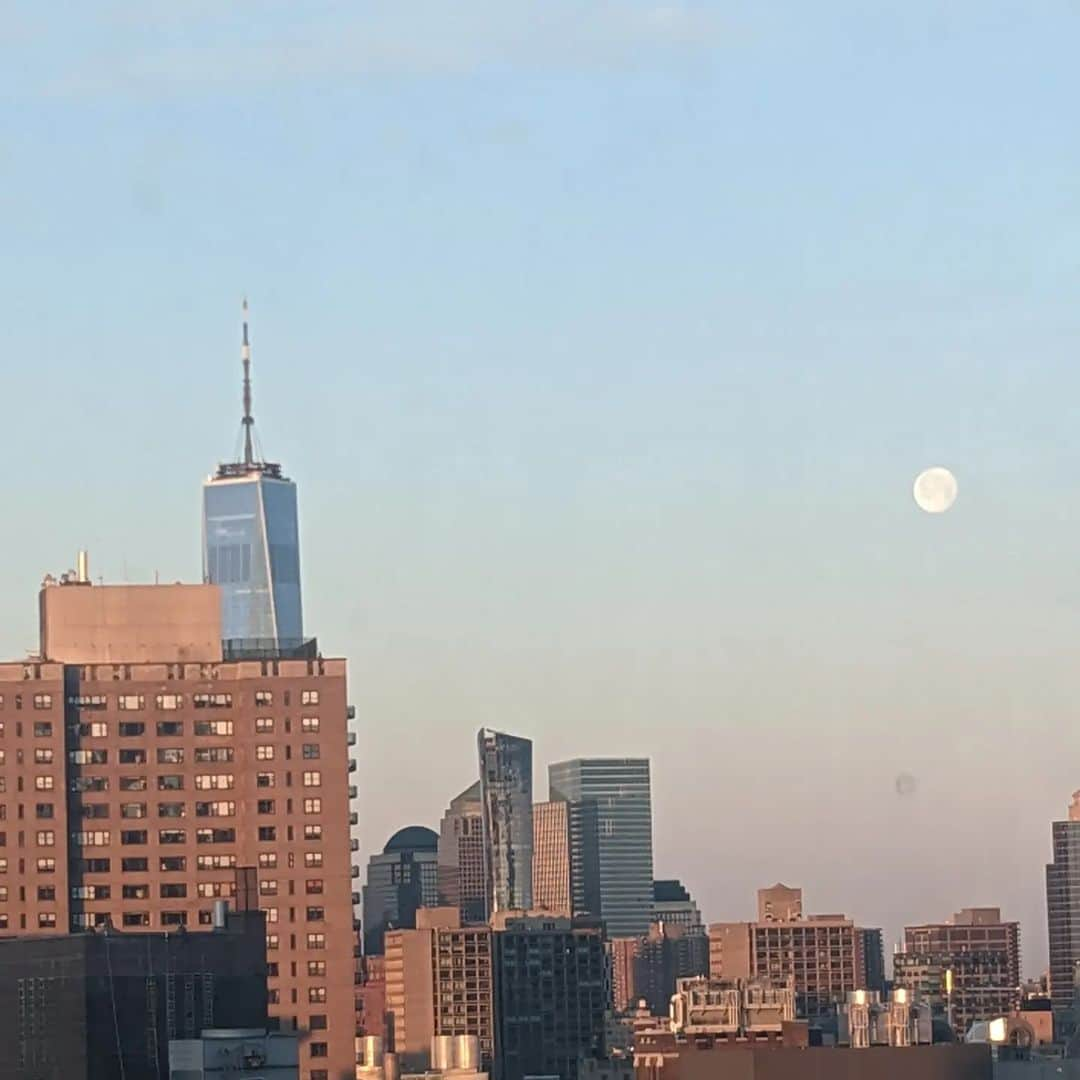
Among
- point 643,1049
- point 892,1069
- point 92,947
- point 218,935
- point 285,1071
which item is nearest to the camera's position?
point 892,1069

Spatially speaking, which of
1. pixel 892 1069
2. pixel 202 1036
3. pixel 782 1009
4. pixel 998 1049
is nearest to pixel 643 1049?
pixel 782 1009

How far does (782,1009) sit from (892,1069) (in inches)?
2116

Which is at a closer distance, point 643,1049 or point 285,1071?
point 285,1071

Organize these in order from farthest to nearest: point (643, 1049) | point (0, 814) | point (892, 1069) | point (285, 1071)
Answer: point (0, 814) < point (643, 1049) < point (285, 1071) < point (892, 1069)

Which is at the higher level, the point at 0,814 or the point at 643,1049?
the point at 0,814

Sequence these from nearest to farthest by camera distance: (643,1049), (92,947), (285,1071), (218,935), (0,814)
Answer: (285,1071)
(92,947)
(218,935)
(643,1049)
(0,814)

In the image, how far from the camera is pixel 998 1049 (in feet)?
549

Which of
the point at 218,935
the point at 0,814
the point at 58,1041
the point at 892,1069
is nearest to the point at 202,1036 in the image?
the point at 58,1041

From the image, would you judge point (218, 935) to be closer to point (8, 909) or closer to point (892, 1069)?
point (8, 909)

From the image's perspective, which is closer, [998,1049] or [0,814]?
[998,1049]

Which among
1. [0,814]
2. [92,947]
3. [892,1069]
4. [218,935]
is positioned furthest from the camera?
[0,814]

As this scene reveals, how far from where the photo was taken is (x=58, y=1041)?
502 feet

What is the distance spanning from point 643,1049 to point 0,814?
138ft

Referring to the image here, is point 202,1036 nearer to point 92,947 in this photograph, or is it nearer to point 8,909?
point 92,947
